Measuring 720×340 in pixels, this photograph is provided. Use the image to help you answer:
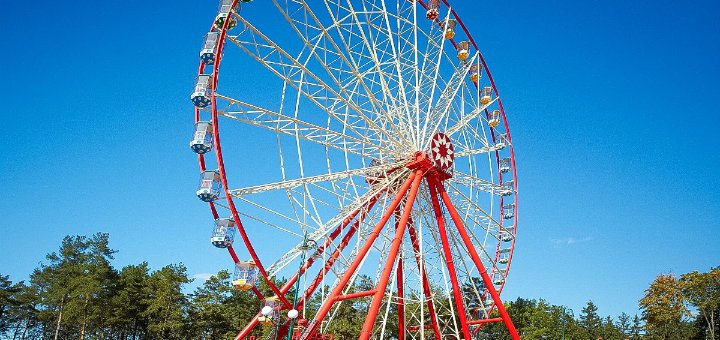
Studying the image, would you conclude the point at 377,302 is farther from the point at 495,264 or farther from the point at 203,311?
the point at 203,311

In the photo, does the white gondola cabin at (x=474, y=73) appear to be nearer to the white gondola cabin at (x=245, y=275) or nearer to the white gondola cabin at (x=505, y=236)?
the white gondola cabin at (x=505, y=236)

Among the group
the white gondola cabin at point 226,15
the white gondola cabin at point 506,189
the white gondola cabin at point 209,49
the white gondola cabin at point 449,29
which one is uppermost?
the white gondola cabin at point 449,29

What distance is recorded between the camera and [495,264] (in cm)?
2869

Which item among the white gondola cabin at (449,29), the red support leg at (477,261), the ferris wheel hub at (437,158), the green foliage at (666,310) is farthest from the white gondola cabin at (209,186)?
the green foliage at (666,310)

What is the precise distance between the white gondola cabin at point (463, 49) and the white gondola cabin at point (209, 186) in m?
15.3

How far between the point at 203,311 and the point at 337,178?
3035 centimetres

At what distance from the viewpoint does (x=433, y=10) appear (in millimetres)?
29109

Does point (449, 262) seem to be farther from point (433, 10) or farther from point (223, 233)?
point (433, 10)

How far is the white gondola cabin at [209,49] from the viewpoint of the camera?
19628 mm

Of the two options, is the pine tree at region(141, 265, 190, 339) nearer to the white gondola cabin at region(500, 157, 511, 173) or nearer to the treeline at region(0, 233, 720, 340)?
Result: the treeline at region(0, 233, 720, 340)

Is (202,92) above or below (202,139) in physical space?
above

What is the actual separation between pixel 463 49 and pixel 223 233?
16.6 metres

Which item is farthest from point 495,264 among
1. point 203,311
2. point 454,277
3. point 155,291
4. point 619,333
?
point 619,333

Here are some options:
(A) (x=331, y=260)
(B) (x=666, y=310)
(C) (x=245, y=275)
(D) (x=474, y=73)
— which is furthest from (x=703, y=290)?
(C) (x=245, y=275)
